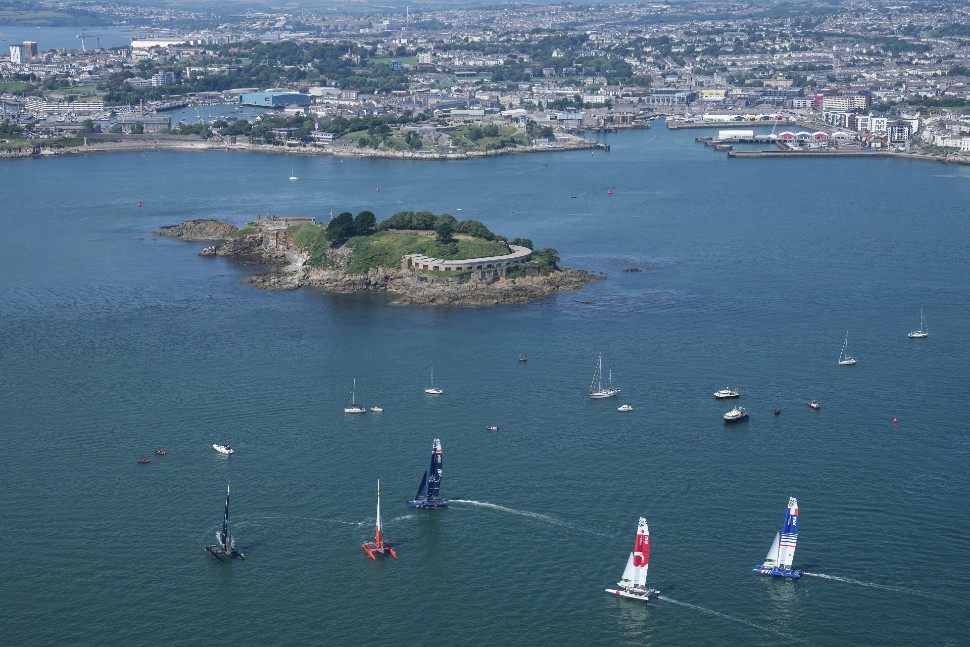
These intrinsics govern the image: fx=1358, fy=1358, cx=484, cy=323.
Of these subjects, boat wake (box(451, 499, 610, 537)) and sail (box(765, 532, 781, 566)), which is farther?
boat wake (box(451, 499, 610, 537))

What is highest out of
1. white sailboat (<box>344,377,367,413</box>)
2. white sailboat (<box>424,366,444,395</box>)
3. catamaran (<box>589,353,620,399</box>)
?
catamaran (<box>589,353,620,399</box>)

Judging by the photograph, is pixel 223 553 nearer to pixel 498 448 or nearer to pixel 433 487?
pixel 433 487

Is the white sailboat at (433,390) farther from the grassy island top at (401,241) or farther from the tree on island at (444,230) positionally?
the tree on island at (444,230)

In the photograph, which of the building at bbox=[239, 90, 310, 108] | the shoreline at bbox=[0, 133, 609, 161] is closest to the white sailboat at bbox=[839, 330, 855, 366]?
the shoreline at bbox=[0, 133, 609, 161]

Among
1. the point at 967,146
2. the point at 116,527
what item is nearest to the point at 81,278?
the point at 116,527

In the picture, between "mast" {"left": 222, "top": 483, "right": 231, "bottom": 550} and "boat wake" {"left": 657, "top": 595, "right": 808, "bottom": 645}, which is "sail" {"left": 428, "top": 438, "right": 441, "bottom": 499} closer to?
"mast" {"left": 222, "top": 483, "right": 231, "bottom": 550}

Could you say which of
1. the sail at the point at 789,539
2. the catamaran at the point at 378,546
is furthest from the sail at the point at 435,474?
the sail at the point at 789,539

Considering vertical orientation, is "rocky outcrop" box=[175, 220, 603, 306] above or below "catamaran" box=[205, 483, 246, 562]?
above
